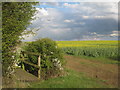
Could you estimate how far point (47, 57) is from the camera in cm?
903

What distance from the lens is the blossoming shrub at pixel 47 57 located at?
896 centimetres

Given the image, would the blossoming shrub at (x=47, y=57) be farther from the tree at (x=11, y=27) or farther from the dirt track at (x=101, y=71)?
the dirt track at (x=101, y=71)

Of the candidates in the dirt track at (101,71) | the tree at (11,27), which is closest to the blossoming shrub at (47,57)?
the tree at (11,27)

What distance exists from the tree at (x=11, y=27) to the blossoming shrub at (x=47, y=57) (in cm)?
158

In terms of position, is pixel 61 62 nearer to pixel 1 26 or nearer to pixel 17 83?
pixel 17 83

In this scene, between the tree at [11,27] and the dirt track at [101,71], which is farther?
the dirt track at [101,71]

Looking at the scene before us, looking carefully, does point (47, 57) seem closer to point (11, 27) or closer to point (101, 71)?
point (11, 27)

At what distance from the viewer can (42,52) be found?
9.30 m

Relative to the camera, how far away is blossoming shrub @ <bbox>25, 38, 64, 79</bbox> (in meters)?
8.96

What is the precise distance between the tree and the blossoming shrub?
1579mm

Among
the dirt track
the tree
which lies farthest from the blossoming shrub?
the dirt track

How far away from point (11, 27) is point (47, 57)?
2.54m

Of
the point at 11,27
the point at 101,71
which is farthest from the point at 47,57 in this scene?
the point at 101,71

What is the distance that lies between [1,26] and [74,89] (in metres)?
3.98
